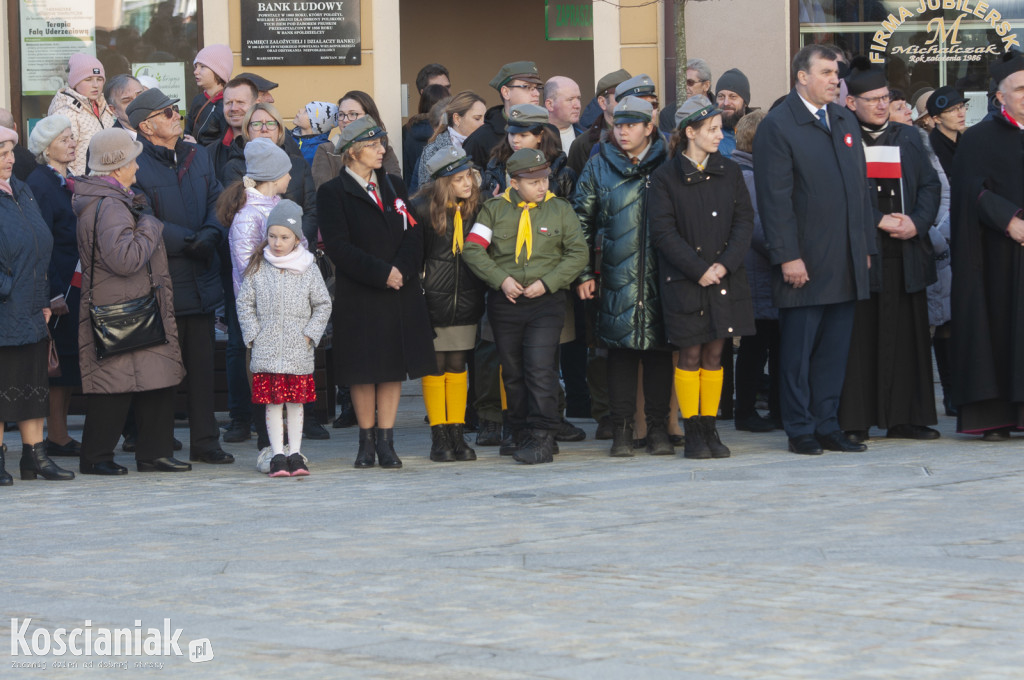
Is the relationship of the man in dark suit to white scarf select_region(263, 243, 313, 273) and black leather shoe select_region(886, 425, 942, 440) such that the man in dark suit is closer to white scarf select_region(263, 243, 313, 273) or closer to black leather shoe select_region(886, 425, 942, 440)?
black leather shoe select_region(886, 425, 942, 440)

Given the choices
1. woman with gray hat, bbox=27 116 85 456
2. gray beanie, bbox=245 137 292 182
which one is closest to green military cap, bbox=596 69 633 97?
gray beanie, bbox=245 137 292 182

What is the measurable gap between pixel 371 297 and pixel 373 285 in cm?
9

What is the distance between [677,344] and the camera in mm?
8633

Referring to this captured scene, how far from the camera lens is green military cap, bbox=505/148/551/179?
8.77 metres

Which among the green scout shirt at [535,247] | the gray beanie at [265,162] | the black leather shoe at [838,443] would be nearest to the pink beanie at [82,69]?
the gray beanie at [265,162]

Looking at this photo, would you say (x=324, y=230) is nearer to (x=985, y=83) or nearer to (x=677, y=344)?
(x=677, y=344)

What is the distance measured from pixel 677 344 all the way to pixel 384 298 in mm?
1579

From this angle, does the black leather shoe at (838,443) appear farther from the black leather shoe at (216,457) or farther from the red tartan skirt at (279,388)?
the black leather shoe at (216,457)

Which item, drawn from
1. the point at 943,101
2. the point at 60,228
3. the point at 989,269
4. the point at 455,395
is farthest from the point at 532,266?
the point at 943,101

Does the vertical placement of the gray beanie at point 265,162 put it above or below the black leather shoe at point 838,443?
above

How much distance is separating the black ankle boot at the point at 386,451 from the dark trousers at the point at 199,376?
1107 millimetres

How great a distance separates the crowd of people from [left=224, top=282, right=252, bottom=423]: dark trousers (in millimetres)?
332

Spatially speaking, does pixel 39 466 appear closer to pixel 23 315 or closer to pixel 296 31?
pixel 23 315

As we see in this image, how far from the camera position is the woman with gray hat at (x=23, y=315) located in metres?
8.38
